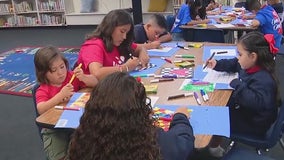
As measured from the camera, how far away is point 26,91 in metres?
3.95

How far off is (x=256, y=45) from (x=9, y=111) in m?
2.64

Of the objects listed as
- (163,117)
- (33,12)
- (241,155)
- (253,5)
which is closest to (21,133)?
(163,117)

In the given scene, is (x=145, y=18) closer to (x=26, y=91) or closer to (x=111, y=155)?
(x=26, y=91)

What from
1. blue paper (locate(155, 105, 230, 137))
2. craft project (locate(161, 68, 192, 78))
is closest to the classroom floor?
blue paper (locate(155, 105, 230, 137))

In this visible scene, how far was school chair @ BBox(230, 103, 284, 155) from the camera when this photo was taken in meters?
1.77

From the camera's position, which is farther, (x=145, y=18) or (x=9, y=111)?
(x=145, y=18)

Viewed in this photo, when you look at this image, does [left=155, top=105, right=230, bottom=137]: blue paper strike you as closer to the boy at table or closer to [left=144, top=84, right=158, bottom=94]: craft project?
[left=144, top=84, right=158, bottom=94]: craft project

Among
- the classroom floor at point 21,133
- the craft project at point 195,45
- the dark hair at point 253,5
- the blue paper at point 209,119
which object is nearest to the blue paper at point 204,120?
the blue paper at point 209,119

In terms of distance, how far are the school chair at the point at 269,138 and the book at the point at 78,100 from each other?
0.89 meters

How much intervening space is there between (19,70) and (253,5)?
3321mm

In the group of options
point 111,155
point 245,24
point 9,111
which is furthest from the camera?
point 245,24

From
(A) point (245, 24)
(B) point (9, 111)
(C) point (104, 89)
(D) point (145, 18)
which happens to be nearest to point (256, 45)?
(C) point (104, 89)

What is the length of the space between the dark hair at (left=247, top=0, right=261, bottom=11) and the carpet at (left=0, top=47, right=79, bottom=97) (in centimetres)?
232

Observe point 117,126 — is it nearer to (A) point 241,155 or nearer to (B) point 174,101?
(B) point 174,101
